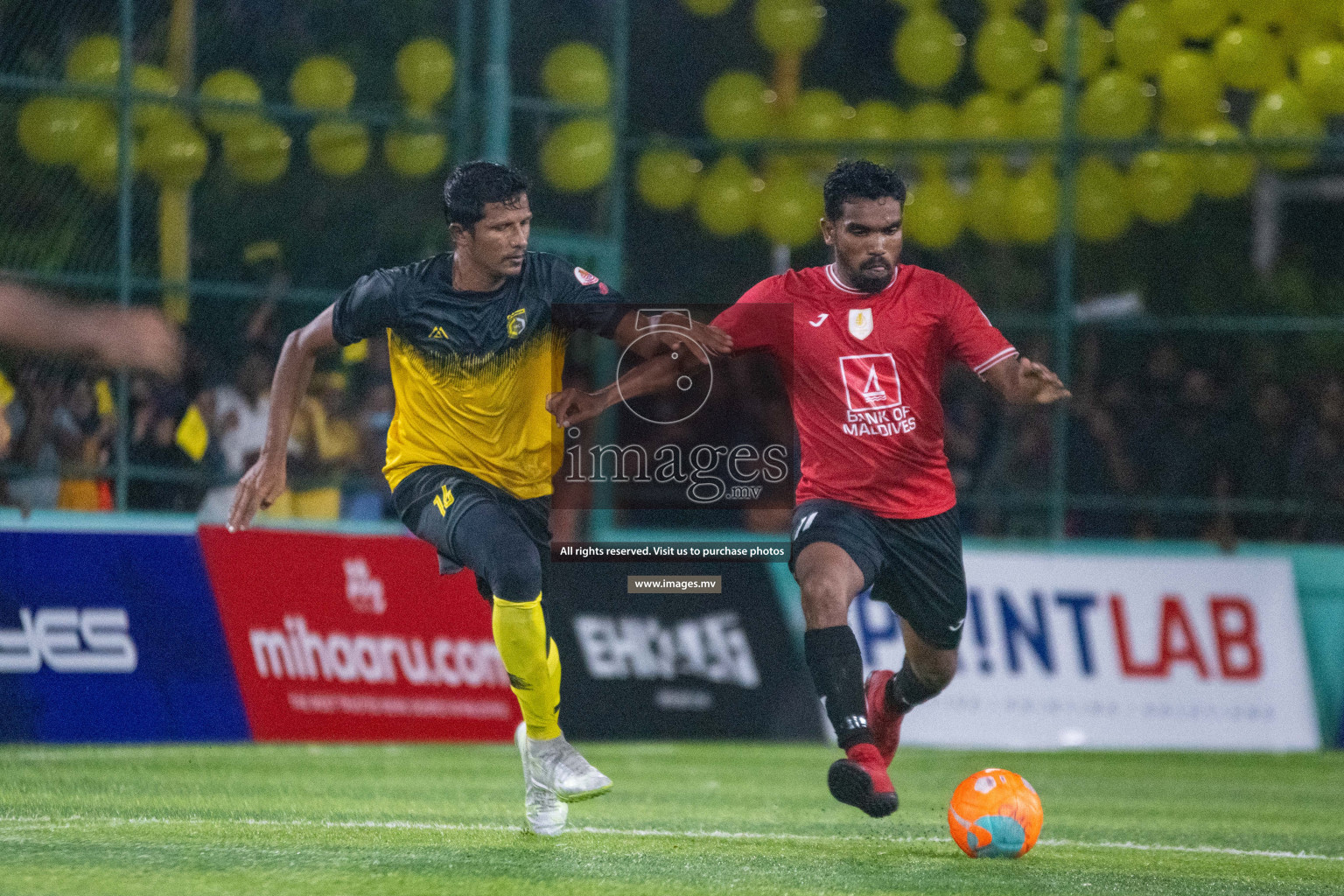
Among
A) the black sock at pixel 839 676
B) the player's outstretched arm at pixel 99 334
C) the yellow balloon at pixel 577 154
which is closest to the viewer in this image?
the player's outstretched arm at pixel 99 334

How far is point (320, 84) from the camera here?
43.4 ft

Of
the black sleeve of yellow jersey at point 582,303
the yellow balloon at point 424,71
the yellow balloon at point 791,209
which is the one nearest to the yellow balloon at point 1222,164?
the yellow balloon at point 791,209

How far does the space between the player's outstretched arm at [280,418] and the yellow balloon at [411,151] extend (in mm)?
6329

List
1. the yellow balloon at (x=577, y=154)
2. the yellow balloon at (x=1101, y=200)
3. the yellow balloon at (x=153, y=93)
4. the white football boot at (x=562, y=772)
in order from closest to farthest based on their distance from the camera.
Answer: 1. the white football boot at (x=562, y=772)
2. the yellow balloon at (x=153, y=93)
3. the yellow balloon at (x=1101, y=200)
4. the yellow balloon at (x=577, y=154)

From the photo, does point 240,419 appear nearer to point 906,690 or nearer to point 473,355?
point 473,355

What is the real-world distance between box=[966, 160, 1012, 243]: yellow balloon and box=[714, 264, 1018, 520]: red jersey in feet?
22.0

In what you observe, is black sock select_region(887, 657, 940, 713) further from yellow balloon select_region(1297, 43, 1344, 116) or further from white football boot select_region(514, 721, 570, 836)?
yellow balloon select_region(1297, 43, 1344, 116)

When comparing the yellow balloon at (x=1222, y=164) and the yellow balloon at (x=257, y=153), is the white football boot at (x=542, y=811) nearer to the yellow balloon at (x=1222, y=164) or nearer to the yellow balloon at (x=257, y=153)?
the yellow balloon at (x=257, y=153)

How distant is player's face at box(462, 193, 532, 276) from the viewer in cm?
697

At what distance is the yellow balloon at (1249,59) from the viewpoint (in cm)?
1334

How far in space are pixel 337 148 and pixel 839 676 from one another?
7.56 meters

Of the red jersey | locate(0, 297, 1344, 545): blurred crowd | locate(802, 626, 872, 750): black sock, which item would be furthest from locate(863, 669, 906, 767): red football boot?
locate(0, 297, 1344, 545): blurred crowd

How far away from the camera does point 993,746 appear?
1256cm

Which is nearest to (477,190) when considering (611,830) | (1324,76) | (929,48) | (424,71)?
(611,830)
